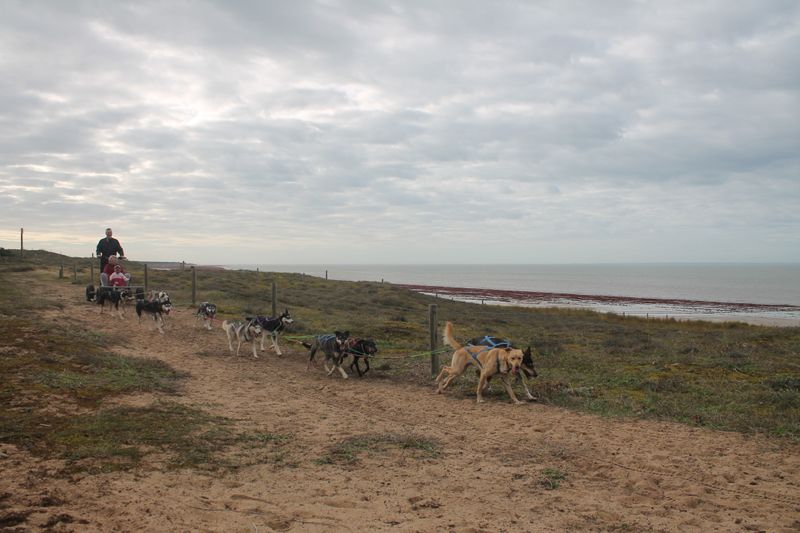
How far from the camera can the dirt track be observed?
448cm

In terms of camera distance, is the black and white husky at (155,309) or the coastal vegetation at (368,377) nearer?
the coastal vegetation at (368,377)

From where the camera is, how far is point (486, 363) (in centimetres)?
964

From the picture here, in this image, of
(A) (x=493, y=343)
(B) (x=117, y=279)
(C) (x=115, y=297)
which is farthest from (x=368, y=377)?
(B) (x=117, y=279)

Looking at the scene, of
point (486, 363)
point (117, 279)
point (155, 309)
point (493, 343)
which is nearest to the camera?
point (486, 363)

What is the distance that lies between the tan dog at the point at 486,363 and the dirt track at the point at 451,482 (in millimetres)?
650

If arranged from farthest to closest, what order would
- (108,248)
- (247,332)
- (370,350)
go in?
(108,248) < (247,332) < (370,350)

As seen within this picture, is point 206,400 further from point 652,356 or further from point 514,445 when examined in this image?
point 652,356

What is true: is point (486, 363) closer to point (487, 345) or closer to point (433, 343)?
point (487, 345)

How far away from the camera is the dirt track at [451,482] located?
448 cm

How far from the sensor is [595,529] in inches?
182

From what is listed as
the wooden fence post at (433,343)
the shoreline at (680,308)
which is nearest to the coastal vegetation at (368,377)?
the wooden fence post at (433,343)

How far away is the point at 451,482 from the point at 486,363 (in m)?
4.15

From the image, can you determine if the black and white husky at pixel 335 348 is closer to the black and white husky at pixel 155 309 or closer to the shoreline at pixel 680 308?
the black and white husky at pixel 155 309

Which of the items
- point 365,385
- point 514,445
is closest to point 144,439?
point 514,445
